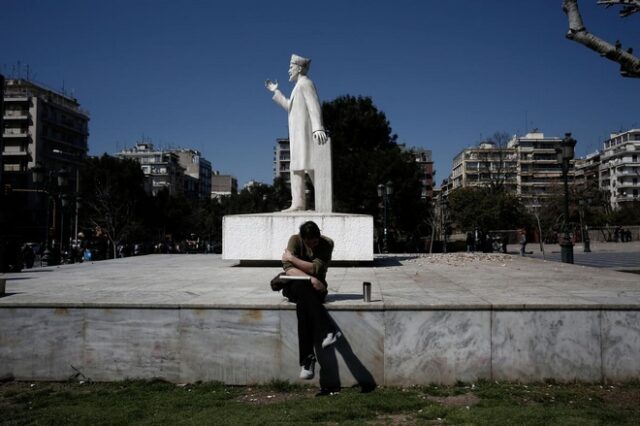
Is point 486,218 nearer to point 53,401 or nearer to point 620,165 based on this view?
point 53,401

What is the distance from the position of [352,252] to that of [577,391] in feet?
23.5

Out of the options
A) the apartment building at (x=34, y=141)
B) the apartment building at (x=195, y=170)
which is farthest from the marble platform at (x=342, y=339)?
Result: the apartment building at (x=195, y=170)

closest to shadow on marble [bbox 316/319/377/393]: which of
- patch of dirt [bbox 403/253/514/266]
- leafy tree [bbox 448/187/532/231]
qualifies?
patch of dirt [bbox 403/253/514/266]

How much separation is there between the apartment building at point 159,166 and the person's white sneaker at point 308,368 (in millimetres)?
107059

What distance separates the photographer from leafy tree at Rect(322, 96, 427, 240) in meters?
39.8

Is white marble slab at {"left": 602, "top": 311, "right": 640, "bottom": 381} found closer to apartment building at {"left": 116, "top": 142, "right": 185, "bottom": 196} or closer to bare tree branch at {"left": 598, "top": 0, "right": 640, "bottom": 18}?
bare tree branch at {"left": 598, "top": 0, "right": 640, "bottom": 18}

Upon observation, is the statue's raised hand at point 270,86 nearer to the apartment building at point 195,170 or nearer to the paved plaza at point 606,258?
the paved plaza at point 606,258

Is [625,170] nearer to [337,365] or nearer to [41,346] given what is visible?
[337,365]

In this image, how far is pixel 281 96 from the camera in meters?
13.2

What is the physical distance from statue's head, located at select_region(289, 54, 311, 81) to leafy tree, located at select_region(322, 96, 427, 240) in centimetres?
2548

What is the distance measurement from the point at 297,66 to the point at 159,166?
105377 mm

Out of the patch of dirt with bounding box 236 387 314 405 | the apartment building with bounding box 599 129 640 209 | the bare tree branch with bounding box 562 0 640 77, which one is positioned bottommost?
the patch of dirt with bounding box 236 387 314 405

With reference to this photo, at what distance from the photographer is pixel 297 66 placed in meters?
12.9

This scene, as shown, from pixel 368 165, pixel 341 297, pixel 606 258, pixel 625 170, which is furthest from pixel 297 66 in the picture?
pixel 625 170
